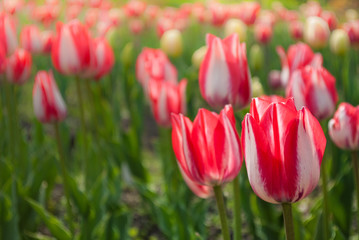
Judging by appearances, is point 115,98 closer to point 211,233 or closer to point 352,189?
point 211,233

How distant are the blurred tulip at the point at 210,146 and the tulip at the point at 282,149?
0.15m

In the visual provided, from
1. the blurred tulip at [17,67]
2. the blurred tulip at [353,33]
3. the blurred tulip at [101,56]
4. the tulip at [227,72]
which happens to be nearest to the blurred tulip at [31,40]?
the blurred tulip at [17,67]

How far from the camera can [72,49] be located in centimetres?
203

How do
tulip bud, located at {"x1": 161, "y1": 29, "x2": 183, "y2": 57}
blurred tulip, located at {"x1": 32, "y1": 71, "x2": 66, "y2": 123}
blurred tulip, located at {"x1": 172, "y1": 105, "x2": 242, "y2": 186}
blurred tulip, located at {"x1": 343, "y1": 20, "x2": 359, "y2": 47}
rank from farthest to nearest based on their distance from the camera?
blurred tulip, located at {"x1": 343, "y1": 20, "x2": 359, "y2": 47} → tulip bud, located at {"x1": 161, "y1": 29, "x2": 183, "y2": 57} → blurred tulip, located at {"x1": 32, "y1": 71, "x2": 66, "y2": 123} → blurred tulip, located at {"x1": 172, "y1": 105, "x2": 242, "y2": 186}

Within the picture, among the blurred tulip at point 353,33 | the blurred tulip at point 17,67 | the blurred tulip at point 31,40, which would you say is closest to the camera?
the blurred tulip at point 17,67

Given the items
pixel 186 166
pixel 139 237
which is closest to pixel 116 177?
pixel 139 237

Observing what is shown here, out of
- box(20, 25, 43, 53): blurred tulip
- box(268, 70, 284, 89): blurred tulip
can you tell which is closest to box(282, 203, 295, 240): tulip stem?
box(268, 70, 284, 89): blurred tulip

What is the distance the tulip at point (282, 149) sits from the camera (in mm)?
883

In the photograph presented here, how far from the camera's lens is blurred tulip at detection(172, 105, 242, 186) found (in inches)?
41.9

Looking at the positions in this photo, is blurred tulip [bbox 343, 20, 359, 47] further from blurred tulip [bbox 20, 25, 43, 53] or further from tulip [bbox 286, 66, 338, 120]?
tulip [bbox 286, 66, 338, 120]

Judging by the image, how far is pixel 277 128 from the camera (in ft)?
2.91

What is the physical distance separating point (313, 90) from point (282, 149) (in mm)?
621

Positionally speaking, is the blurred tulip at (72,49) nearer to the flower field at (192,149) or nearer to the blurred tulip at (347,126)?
the flower field at (192,149)

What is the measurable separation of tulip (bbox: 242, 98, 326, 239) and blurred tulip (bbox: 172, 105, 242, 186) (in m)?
0.15
